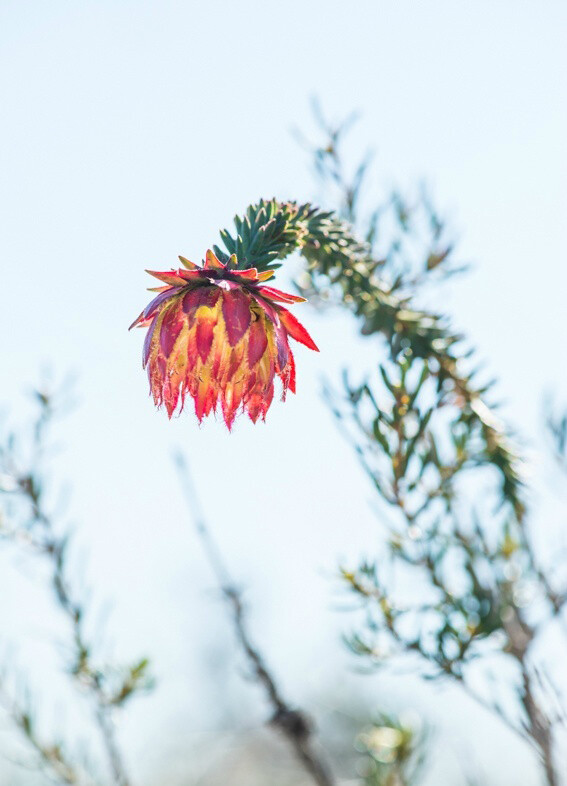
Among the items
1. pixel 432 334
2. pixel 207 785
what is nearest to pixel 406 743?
pixel 432 334

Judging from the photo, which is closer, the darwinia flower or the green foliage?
the darwinia flower

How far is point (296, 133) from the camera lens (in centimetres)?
201

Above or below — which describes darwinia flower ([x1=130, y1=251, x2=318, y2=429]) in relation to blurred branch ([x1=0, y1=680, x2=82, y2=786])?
above

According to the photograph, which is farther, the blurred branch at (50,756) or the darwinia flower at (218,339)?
the blurred branch at (50,756)

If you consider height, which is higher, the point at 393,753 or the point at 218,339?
the point at 218,339

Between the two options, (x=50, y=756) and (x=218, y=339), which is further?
(x=50, y=756)

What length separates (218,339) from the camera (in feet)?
3.79

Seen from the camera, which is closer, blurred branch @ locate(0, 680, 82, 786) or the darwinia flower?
the darwinia flower

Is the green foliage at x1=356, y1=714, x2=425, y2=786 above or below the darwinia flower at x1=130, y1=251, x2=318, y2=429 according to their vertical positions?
below

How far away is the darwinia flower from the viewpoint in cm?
113

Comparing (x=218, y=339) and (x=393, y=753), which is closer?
(x=218, y=339)

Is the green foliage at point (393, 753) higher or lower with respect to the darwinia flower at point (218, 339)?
lower

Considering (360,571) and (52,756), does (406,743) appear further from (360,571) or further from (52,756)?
(52,756)

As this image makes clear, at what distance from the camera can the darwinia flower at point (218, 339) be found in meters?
1.13
